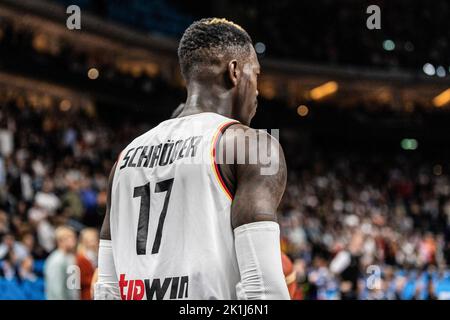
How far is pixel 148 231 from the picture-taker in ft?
7.59

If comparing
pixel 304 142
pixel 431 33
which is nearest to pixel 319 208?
pixel 304 142

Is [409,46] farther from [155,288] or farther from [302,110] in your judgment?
[155,288]

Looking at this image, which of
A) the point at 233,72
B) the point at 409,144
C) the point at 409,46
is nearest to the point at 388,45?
the point at 409,46

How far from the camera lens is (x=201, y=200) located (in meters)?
2.21

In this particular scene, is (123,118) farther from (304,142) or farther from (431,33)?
(431,33)

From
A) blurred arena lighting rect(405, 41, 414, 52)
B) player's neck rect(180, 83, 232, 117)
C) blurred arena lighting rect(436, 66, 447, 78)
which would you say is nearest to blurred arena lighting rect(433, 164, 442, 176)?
blurred arena lighting rect(436, 66, 447, 78)

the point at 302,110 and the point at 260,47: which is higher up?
the point at 260,47

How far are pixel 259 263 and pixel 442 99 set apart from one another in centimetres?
3163

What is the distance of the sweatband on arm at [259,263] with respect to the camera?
2.07 m

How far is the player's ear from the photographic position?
2.42 metres

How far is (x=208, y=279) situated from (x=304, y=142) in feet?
93.7

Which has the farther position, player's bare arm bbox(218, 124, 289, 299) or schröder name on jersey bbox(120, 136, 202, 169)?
schröder name on jersey bbox(120, 136, 202, 169)

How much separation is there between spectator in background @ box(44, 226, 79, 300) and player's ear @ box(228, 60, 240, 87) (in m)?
4.78

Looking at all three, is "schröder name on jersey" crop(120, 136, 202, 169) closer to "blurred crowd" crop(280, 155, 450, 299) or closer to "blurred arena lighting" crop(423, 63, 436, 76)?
"blurred crowd" crop(280, 155, 450, 299)
